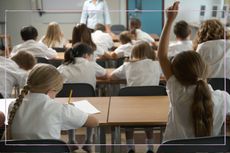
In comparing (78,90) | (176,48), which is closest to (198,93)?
(176,48)

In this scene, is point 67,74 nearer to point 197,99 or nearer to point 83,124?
point 83,124

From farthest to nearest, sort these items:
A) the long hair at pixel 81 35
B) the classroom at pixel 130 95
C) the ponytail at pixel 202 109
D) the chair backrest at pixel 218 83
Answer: the long hair at pixel 81 35 < the chair backrest at pixel 218 83 < the ponytail at pixel 202 109 < the classroom at pixel 130 95

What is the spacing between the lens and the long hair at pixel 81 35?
10.8ft

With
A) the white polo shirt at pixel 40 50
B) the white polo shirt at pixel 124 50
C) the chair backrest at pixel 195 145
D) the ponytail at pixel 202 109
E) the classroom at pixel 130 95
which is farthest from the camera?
the white polo shirt at pixel 124 50

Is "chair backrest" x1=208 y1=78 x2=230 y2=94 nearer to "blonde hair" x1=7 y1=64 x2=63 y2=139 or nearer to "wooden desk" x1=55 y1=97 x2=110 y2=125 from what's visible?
"wooden desk" x1=55 y1=97 x2=110 y2=125

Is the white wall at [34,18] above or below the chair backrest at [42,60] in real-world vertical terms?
above

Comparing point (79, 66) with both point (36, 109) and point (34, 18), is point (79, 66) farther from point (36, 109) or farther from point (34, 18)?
point (36, 109)

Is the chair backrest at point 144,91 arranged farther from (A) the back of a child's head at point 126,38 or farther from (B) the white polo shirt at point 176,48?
(A) the back of a child's head at point 126,38

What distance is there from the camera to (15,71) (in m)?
1.99

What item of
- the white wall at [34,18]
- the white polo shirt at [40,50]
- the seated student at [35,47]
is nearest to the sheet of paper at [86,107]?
the white wall at [34,18]

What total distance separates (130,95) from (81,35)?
1.25 m

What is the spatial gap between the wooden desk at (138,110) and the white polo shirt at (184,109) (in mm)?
257

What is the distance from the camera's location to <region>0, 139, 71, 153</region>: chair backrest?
49.7 inches

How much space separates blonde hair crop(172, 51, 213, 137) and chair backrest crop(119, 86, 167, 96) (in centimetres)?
76
